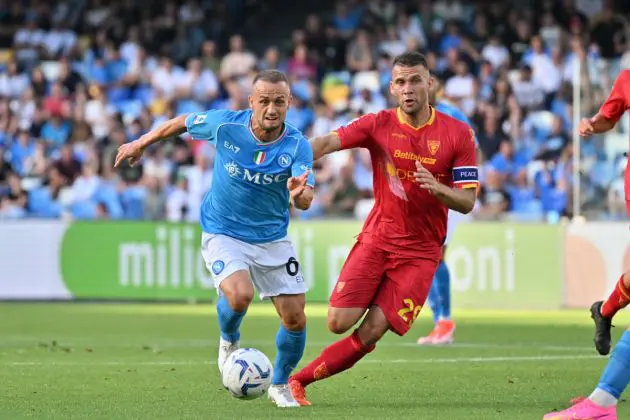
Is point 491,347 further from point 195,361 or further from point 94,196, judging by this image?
point 94,196

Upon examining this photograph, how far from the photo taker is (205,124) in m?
9.02

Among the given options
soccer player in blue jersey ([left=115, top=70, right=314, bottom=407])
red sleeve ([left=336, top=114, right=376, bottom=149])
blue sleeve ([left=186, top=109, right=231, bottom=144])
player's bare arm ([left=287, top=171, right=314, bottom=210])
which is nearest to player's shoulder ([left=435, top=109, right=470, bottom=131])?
red sleeve ([left=336, top=114, right=376, bottom=149])

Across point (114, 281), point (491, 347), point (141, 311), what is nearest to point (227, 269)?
point (491, 347)

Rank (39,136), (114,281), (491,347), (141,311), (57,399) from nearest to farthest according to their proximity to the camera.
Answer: (57,399)
(491,347)
(141,311)
(114,281)
(39,136)

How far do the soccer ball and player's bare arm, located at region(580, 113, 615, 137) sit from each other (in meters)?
2.47

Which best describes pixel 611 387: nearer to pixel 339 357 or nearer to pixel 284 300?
pixel 339 357

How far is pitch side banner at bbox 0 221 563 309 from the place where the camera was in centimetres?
1800

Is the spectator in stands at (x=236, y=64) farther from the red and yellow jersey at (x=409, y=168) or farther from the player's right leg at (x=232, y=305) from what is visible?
the red and yellow jersey at (x=409, y=168)

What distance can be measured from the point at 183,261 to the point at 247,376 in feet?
35.1

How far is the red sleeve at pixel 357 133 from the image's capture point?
880 cm

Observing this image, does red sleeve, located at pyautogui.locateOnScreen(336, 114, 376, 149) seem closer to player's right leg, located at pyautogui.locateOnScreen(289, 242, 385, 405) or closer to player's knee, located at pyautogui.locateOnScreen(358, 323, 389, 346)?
player's right leg, located at pyautogui.locateOnScreen(289, 242, 385, 405)

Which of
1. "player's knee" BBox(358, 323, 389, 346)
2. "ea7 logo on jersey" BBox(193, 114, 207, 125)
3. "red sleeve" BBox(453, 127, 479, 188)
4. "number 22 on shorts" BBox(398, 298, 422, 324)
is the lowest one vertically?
"player's knee" BBox(358, 323, 389, 346)

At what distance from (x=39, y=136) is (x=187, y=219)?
486cm

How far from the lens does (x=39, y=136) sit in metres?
23.6
